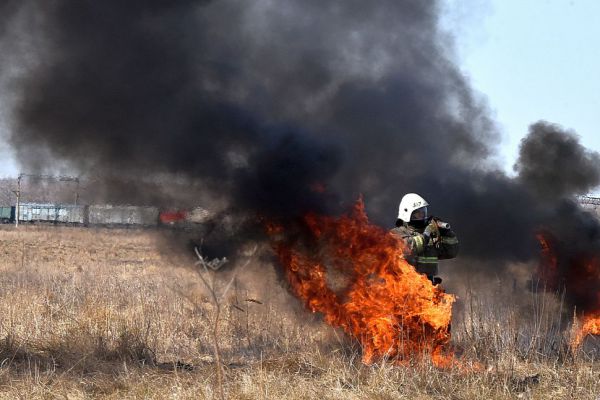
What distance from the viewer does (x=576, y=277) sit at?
35.3ft

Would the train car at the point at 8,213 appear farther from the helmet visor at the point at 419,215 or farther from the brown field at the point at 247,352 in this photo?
the helmet visor at the point at 419,215

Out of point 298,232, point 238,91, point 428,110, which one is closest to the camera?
point 298,232

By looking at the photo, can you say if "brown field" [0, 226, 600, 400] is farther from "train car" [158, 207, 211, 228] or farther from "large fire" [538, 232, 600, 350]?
"train car" [158, 207, 211, 228]

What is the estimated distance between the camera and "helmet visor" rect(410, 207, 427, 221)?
27.4 ft

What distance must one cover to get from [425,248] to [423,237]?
0.13 m

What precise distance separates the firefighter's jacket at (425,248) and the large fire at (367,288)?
0.19 meters

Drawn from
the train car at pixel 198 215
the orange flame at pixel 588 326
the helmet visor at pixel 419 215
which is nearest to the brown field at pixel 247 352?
the orange flame at pixel 588 326

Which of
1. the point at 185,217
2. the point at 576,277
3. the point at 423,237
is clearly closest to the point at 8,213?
the point at 185,217

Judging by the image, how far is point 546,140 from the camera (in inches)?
539

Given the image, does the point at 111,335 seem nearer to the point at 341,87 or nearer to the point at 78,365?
the point at 78,365

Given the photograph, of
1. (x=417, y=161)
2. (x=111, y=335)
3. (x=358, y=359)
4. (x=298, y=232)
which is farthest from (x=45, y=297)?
(x=417, y=161)

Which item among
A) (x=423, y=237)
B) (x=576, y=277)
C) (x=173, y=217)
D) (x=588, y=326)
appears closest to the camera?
(x=423, y=237)

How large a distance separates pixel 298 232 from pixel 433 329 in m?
2.01

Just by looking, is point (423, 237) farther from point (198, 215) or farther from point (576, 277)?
point (576, 277)
